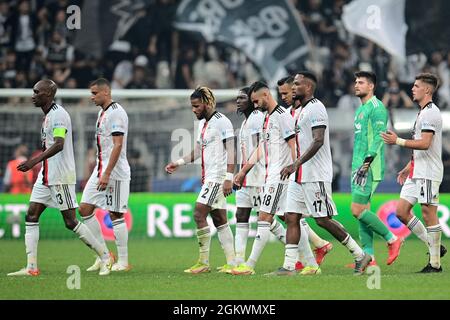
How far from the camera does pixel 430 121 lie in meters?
13.5

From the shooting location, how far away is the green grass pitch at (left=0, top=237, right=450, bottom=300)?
10961 mm

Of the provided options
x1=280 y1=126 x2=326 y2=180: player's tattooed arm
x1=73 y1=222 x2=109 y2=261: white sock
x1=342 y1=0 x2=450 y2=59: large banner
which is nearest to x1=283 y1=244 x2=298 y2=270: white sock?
x1=280 y1=126 x2=326 y2=180: player's tattooed arm

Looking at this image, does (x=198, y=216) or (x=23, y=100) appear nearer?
(x=198, y=216)

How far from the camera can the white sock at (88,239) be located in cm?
1364

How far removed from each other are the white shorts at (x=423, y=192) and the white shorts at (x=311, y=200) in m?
1.35

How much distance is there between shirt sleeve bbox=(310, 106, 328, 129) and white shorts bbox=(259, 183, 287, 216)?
1.14 metres

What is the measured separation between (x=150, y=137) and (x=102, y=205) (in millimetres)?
8391

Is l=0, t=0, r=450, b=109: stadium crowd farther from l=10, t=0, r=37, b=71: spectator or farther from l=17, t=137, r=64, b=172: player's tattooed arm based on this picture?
l=17, t=137, r=64, b=172: player's tattooed arm

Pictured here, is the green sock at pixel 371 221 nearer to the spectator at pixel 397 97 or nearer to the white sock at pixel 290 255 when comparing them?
the white sock at pixel 290 255

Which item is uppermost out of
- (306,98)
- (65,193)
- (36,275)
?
(306,98)
